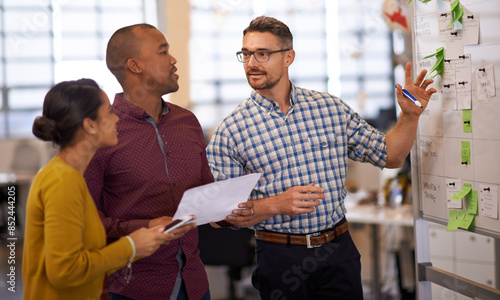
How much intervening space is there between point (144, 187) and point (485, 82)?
1276 millimetres

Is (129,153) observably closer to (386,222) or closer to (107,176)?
(107,176)

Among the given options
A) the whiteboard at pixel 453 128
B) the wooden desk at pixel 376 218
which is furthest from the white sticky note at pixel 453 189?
the wooden desk at pixel 376 218

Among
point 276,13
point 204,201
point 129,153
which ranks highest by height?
point 276,13

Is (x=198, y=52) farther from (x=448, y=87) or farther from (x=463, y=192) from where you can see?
(x=463, y=192)

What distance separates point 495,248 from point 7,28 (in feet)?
24.8

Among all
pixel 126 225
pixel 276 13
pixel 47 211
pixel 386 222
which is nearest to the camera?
pixel 47 211

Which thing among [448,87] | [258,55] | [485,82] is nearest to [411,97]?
[448,87]

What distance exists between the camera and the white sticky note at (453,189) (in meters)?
2.09

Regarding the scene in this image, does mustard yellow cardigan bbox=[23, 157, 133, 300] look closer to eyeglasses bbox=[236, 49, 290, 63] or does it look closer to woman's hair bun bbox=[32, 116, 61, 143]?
woman's hair bun bbox=[32, 116, 61, 143]

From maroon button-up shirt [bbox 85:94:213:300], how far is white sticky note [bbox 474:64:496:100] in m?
1.09

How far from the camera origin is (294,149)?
222cm

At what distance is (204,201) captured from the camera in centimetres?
161

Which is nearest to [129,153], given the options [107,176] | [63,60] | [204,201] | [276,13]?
[107,176]

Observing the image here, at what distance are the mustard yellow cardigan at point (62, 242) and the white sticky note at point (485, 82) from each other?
136cm
